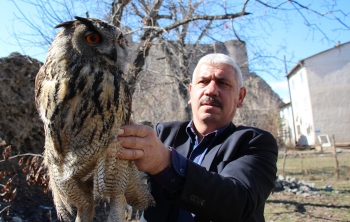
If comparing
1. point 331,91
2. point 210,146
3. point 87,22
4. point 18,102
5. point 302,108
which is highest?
point 331,91

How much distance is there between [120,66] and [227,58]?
975mm

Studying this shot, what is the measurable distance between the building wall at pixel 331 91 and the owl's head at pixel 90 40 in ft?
88.3

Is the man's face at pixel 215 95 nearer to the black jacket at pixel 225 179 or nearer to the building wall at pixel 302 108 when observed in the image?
the black jacket at pixel 225 179

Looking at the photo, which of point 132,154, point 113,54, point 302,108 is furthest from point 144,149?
point 302,108

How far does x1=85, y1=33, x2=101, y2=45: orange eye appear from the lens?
1.55 metres

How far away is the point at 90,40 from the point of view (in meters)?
1.56

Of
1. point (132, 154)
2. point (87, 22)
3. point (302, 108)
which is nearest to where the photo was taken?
point (132, 154)

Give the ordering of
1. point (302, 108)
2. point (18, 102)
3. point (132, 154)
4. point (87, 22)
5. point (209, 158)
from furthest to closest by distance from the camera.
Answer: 1. point (302, 108)
2. point (18, 102)
3. point (209, 158)
4. point (87, 22)
5. point (132, 154)

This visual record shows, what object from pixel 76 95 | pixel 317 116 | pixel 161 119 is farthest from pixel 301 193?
pixel 317 116

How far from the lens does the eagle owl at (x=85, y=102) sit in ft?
4.85

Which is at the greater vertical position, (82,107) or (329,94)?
(329,94)

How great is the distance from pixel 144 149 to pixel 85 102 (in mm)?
385

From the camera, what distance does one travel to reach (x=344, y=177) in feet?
30.5

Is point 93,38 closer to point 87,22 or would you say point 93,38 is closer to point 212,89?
point 87,22
